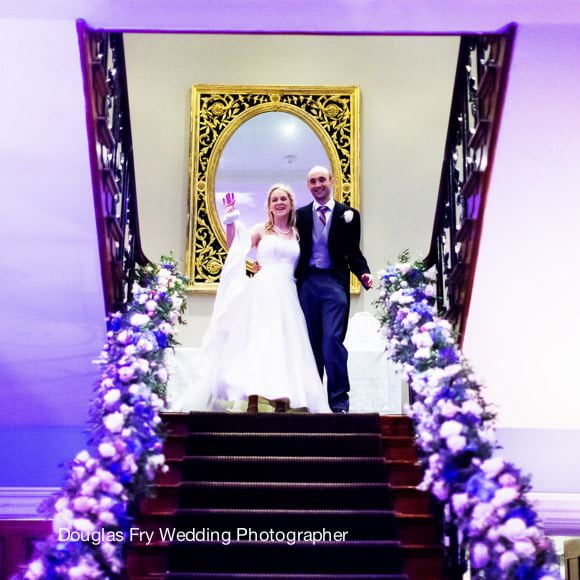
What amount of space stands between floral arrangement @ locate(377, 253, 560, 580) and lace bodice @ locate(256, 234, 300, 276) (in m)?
1.26

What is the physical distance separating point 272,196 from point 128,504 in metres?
2.73

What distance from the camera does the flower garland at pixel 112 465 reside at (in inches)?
125

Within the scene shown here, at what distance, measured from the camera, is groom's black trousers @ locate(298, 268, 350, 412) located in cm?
513

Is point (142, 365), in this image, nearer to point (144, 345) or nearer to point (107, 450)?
point (144, 345)

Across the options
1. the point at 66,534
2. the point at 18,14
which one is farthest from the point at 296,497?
the point at 18,14

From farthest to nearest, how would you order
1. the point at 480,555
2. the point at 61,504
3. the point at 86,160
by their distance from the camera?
the point at 86,160 < the point at 61,504 < the point at 480,555

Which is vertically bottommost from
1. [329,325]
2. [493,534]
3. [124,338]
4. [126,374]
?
[493,534]

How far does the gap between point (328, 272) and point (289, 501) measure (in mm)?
1817

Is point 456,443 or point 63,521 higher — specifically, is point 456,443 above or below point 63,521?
above

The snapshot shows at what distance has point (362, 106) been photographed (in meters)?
7.88

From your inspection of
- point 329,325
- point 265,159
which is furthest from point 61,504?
point 265,159

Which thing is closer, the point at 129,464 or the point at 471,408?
the point at 129,464

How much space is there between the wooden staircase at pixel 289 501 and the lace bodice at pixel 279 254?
1.23 m

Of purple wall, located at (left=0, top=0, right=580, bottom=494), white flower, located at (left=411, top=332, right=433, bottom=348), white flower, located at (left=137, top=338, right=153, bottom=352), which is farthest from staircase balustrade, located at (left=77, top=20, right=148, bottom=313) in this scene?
white flower, located at (left=411, top=332, right=433, bottom=348)
